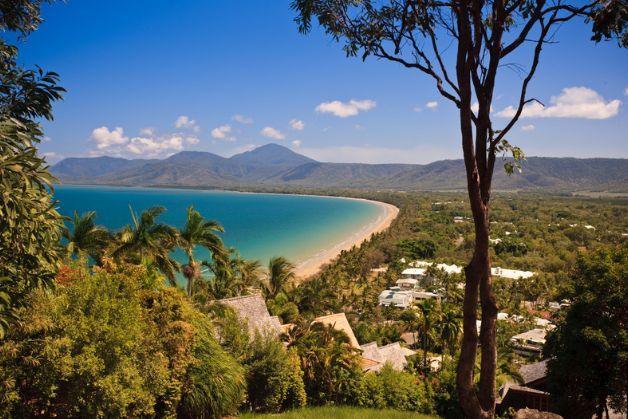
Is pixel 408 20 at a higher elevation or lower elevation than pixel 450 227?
higher

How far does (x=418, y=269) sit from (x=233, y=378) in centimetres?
5190

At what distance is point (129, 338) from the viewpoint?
867 cm

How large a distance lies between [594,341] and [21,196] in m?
15.3

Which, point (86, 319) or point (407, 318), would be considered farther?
point (407, 318)

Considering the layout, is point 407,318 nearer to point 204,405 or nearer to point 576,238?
point 204,405

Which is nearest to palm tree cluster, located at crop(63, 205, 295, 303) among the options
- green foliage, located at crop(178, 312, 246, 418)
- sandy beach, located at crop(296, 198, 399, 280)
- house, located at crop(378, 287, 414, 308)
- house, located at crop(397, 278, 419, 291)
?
green foliage, located at crop(178, 312, 246, 418)

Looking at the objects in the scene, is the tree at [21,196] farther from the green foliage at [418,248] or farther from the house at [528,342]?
the green foliage at [418,248]

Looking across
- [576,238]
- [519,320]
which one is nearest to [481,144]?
[519,320]

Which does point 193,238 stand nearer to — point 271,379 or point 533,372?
point 271,379

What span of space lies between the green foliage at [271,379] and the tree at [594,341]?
9.11 meters

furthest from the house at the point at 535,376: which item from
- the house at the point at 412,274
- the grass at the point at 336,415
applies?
the house at the point at 412,274

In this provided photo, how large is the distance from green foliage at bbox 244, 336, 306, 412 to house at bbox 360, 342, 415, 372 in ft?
19.8

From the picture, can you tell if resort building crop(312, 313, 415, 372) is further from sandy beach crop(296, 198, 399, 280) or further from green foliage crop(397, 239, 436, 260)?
green foliage crop(397, 239, 436, 260)

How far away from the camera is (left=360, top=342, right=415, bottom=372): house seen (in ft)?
68.1
